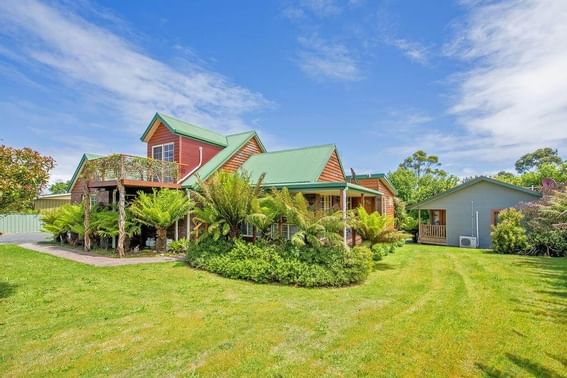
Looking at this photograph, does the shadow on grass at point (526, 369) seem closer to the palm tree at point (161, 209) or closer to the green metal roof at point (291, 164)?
the green metal roof at point (291, 164)

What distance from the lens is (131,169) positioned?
12.9 meters

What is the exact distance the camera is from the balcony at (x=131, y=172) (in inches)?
492

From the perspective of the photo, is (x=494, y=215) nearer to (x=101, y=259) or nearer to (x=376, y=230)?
(x=376, y=230)

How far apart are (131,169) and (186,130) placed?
4.20 m

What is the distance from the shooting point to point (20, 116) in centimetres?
1530

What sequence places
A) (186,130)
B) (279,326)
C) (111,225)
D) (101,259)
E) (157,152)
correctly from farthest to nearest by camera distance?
(157,152), (186,130), (111,225), (101,259), (279,326)

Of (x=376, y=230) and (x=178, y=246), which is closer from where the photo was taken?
(x=376, y=230)

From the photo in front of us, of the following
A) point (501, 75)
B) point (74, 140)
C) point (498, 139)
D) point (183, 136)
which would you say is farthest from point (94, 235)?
point (498, 139)

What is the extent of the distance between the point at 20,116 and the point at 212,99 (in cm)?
989

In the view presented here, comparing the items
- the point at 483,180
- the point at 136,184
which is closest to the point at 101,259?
the point at 136,184

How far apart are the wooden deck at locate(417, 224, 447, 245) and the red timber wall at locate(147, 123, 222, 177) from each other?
48.8 ft

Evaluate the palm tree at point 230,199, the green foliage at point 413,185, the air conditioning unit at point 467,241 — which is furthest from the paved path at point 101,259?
the green foliage at point 413,185

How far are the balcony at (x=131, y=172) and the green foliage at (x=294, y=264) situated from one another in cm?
568

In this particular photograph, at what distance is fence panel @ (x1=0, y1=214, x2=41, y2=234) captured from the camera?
24739 millimetres
